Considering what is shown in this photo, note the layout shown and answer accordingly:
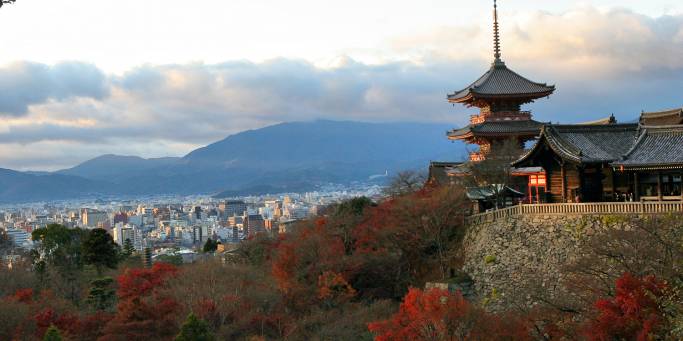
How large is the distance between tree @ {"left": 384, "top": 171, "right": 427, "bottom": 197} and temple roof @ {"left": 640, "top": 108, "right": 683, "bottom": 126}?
31.9 feet

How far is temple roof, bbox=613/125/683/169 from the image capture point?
2283 centimetres

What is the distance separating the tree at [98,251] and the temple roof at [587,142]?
23.5m

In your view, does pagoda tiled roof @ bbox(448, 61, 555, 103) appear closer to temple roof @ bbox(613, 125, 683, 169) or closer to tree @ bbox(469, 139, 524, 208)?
tree @ bbox(469, 139, 524, 208)

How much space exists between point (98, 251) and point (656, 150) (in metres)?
28.1

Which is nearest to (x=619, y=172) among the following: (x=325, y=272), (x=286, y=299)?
(x=325, y=272)

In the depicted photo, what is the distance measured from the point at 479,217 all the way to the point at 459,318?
8392mm

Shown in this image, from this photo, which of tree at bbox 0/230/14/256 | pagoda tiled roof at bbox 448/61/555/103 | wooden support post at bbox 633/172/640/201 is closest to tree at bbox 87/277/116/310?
pagoda tiled roof at bbox 448/61/555/103

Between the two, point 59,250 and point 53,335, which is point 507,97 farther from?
point 59,250

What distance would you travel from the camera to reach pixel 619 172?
2462cm

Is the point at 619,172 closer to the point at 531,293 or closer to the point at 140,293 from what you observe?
the point at 531,293

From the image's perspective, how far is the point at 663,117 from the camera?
27.9 m

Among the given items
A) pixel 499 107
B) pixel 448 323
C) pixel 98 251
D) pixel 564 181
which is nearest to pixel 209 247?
pixel 98 251

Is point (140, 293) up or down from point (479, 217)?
down

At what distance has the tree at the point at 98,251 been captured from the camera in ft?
132
